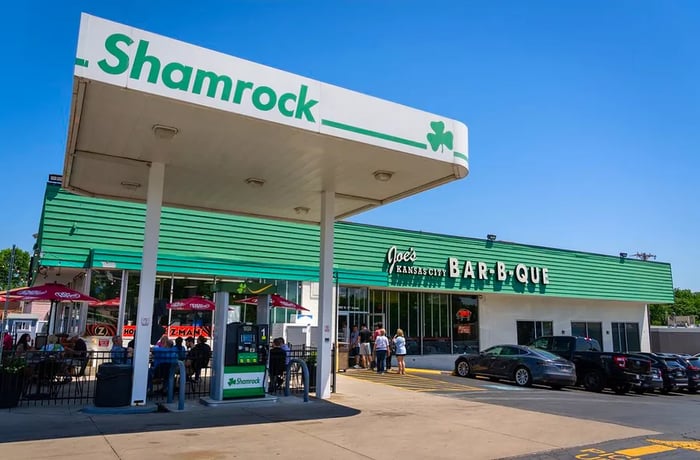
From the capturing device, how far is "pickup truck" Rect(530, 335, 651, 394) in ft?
59.6

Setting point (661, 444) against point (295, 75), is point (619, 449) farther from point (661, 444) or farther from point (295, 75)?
point (295, 75)

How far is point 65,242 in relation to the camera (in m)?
17.5

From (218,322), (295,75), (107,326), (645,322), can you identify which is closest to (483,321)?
(645,322)

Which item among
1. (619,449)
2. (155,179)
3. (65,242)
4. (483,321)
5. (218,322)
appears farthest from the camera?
(483,321)

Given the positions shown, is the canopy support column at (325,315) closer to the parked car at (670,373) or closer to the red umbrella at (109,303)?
the red umbrella at (109,303)

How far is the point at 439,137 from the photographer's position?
37.4ft

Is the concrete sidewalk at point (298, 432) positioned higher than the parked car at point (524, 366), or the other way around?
the parked car at point (524, 366)

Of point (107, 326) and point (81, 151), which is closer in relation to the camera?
point (81, 151)

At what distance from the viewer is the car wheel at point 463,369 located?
2066 centimetres

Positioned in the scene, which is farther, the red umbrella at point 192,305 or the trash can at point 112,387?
the red umbrella at point 192,305

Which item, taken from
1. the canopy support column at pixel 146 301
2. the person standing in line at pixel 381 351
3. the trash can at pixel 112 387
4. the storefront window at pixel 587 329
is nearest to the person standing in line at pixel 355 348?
the person standing in line at pixel 381 351

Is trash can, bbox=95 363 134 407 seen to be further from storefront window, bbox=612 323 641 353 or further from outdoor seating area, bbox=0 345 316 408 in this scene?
storefront window, bbox=612 323 641 353

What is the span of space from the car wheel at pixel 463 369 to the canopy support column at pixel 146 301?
12.7 meters

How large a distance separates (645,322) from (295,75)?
35016 millimetres
